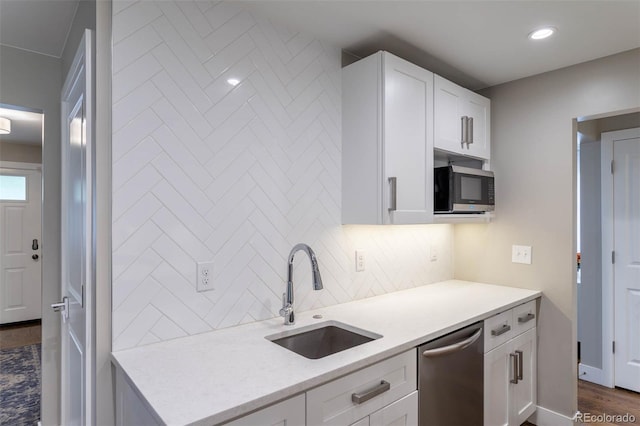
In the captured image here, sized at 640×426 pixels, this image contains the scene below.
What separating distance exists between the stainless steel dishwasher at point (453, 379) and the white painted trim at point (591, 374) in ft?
5.90

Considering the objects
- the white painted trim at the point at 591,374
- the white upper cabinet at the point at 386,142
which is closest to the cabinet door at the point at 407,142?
the white upper cabinet at the point at 386,142

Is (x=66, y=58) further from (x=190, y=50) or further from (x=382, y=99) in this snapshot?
(x=382, y=99)

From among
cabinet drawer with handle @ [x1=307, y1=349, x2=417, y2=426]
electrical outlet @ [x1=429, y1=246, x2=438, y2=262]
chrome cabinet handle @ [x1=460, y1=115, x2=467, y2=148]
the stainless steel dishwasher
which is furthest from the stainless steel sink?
chrome cabinet handle @ [x1=460, y1=115, x2=467, y2=148]

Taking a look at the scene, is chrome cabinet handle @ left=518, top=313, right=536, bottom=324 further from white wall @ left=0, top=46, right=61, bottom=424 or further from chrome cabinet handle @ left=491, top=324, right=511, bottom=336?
white wall @ left=0, top=46, right=61, bottom=424

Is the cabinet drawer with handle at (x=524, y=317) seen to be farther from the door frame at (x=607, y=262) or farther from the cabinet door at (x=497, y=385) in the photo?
the door frame at (x=607, y=262)

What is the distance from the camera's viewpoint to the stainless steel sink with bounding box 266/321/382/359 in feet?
5.27

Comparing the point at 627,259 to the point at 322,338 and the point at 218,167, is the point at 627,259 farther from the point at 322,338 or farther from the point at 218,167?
the point at 218,167

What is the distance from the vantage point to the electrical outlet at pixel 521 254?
8.26ft

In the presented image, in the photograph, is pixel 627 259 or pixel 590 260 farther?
pixel 590 260

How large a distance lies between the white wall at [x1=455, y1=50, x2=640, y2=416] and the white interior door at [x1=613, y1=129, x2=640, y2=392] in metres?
0.86

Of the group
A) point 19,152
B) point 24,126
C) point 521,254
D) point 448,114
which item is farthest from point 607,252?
point 19,152

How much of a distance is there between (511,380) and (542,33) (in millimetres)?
1937

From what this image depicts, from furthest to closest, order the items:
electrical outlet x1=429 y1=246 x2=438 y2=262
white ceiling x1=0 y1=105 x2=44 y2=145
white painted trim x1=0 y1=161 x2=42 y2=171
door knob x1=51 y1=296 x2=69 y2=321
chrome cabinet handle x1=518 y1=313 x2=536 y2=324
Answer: white painted trim x1=0 y1=161 x2=42 y2=171
white ceiling x1=0 y1=105 x2=44 y2=145
electrical outlet x1=429 y1=246 x2=438 y2=262
chrome cabinet handle x1=518 y1=313 x2=536 y2=324
door knob x1=51 y1=296 x2=69 y2=321

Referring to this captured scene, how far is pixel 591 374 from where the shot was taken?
3020 mm
